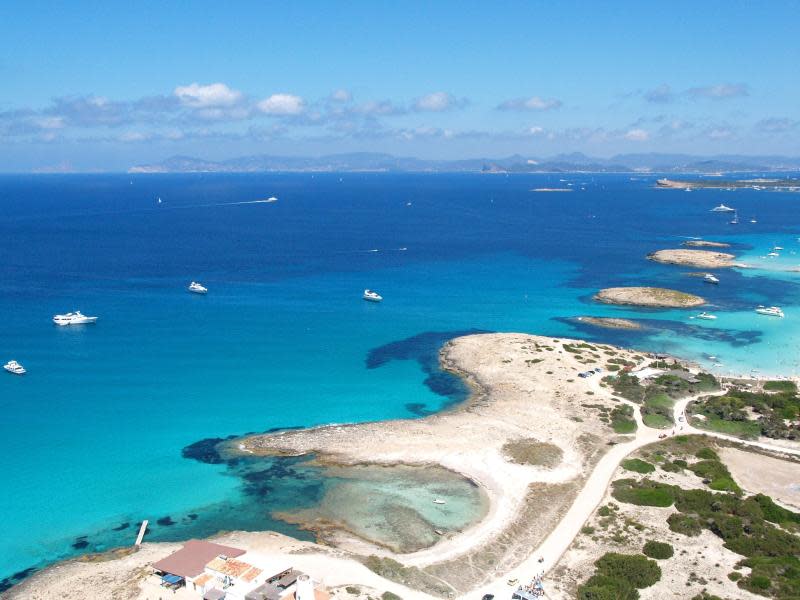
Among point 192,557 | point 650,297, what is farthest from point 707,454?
point 650,297

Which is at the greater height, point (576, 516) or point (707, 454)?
point (707, 454)

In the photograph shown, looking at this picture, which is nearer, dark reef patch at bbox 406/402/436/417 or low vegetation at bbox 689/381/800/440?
low vegetation at bbox 689/381/800/440

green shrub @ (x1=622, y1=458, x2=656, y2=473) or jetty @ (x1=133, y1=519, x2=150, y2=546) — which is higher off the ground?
jetty @ (x1=133, y1=519, x2=150, y2=546)

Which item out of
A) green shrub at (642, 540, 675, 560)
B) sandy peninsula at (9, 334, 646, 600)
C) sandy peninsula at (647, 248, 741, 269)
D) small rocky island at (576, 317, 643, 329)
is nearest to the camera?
sandy peninsula at (9, 334, 646, 600)

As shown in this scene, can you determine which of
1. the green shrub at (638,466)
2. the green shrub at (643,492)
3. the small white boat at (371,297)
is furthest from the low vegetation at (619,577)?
→ the small white boat at (371,297)

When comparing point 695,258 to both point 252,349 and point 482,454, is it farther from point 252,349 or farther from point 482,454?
point 482,454

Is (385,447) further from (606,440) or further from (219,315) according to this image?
(219,315)

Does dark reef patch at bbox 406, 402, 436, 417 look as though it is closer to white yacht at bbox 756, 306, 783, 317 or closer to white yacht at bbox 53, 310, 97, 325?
white yacht at bbox 53, 310, 97, 325

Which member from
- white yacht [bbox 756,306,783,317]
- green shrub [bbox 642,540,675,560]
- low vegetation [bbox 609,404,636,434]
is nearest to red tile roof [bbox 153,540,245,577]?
green shrub [bbox 642,540,675,560]
